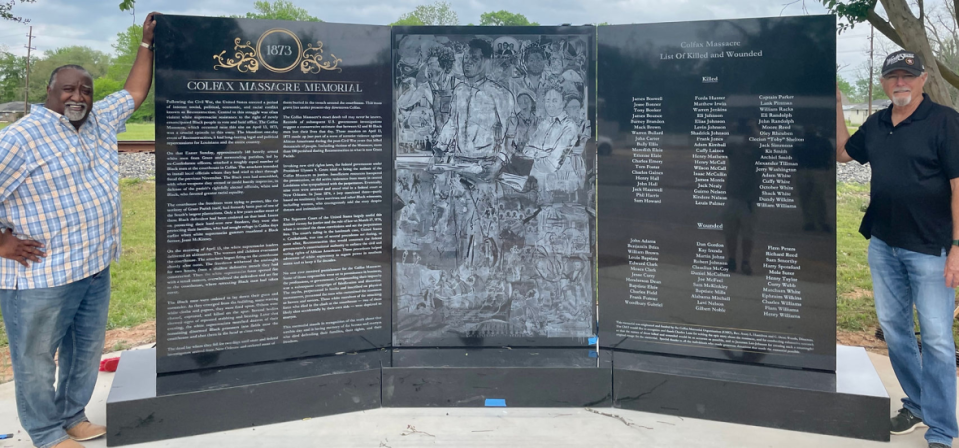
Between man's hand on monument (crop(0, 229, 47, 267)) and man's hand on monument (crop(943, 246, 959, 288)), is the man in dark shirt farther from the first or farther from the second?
man's hand on monument (crop(0, 229, 47, 267))

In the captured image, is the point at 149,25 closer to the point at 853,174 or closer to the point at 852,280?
the point at 852,280

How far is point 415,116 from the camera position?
465cm

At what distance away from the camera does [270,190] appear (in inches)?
170

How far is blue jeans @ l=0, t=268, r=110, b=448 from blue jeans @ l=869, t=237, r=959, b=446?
5214mm

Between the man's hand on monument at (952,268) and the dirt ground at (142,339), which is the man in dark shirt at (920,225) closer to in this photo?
the man's hand on monument at (952,268)

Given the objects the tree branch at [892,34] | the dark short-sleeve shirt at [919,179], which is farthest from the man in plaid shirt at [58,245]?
the tree branch at [892,34]

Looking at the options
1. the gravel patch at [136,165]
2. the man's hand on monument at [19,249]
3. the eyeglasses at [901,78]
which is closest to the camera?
the man's hand on monument at [19,249]

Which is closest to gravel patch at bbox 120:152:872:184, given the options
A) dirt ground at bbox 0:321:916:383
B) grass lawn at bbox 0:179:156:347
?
grass lawn at bbox 0:179:156:347

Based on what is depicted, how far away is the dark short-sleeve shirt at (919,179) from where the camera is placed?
3.74m

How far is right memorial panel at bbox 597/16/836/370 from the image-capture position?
4.23m

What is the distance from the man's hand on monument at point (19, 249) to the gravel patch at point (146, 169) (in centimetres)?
1606

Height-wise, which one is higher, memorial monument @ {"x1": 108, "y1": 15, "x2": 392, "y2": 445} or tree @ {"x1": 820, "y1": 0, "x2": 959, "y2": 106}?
tree @ {"x1": 820, "y1": 0, "x2": 959, "y2": 106}

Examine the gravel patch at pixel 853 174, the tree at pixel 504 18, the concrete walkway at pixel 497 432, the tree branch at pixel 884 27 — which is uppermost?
the tree at pixel 504 18

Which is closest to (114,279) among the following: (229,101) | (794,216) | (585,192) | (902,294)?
(229,101)
